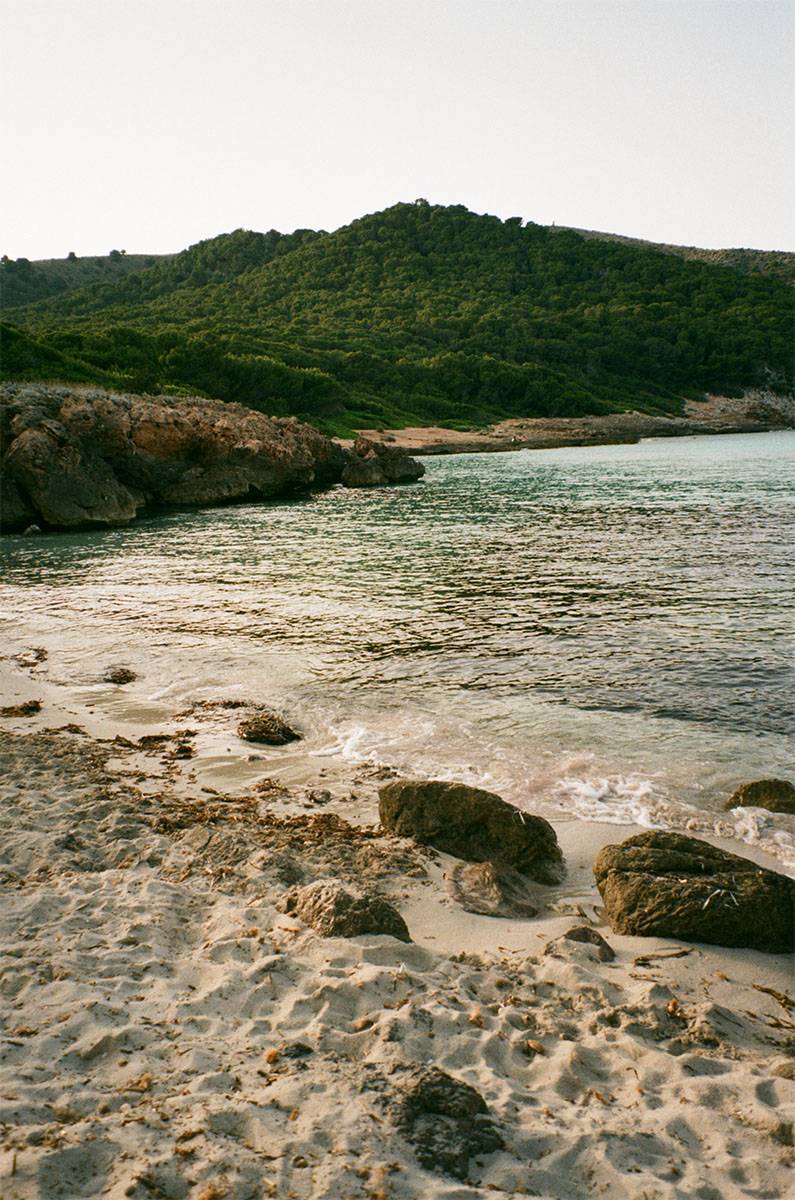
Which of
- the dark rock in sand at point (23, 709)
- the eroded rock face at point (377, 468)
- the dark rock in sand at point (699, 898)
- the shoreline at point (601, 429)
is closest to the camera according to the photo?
the dark rock in sand at point (699, 898)

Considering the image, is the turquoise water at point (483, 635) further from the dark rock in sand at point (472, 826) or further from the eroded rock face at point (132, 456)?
the eroded rock face at point (132, 456)

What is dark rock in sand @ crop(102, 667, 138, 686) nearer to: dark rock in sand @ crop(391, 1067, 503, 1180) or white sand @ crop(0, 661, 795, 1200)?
white sand @ crop(0, 661, 795, 1200)

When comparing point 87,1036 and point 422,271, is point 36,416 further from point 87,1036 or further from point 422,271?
point 422,271

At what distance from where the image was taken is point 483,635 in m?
12.4

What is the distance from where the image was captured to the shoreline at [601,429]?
214ft

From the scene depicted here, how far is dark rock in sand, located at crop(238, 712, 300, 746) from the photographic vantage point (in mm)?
8398

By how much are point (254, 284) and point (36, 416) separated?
111004 millimetres

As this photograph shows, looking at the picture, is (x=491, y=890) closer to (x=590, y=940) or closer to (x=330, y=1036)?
(x=590, y=940)

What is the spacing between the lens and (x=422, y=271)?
137 metres

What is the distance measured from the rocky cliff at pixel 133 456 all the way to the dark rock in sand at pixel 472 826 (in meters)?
24.2

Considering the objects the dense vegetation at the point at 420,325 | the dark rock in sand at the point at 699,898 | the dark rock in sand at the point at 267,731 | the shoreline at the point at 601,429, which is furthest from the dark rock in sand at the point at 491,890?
the shoreline at the point at 601,429

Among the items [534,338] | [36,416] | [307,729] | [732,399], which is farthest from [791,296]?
[307,729]

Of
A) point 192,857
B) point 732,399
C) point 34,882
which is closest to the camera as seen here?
point 34,882

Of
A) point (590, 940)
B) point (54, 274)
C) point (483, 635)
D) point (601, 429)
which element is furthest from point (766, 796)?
point (54, 274)
